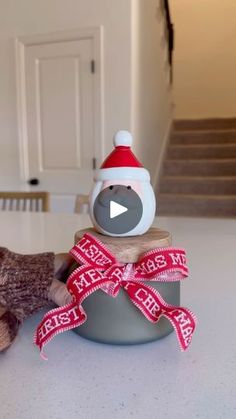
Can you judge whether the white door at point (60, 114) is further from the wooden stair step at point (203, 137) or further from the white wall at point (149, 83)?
the wooden stair step at point (203, 137)

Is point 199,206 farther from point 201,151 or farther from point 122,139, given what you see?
point 122,139

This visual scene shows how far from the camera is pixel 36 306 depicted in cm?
37

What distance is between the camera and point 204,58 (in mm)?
5184

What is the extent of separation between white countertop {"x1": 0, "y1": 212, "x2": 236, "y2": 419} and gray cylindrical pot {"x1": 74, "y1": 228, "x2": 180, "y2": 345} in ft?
0.04

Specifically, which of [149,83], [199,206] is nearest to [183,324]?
[149,83]

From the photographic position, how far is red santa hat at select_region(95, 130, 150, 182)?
0.36 m

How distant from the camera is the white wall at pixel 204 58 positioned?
5.07m

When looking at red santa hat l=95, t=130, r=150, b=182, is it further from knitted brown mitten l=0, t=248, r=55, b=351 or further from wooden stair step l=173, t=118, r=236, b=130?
wooden stair step l=173, t=118, r=236, b=130

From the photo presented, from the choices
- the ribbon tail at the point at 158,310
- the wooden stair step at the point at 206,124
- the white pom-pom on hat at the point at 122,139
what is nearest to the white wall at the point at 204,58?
the wooden stair step at the point at 206,124

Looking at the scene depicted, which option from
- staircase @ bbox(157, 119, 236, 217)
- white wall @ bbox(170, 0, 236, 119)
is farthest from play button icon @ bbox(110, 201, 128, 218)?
white wall @ bbox(170, 0, 236, 119)

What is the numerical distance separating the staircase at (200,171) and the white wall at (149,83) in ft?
0.75

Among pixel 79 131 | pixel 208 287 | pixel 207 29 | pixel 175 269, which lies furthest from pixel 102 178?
pixel 207 29

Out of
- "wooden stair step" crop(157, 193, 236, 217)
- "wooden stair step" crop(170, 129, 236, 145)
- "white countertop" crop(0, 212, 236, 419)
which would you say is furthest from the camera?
"wooden stair step" crop(170, 129, 236, 145)

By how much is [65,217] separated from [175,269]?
0.89 meters
